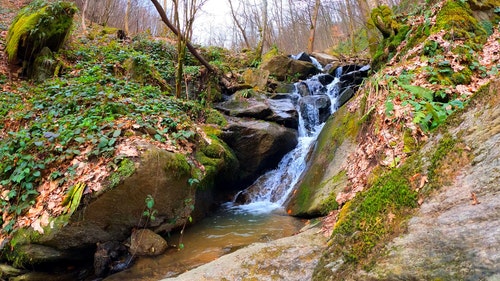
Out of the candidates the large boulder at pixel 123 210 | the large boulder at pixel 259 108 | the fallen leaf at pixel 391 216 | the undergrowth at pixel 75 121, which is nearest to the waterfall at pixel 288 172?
the large boulder at pixel 259 108

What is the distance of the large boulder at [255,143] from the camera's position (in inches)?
331

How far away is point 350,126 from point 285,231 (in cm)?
248

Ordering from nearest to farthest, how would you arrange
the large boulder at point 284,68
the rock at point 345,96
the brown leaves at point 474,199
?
the brown leaves at point 474,199, the rock at point 345,96, the large boulder at point 284,68

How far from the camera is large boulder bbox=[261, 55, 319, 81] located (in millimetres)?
13828

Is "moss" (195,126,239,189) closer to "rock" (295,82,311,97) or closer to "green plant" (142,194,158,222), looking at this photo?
"green plant" (142,194,158,222)

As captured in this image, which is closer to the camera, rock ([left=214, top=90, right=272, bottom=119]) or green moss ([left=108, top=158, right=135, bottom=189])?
green moss ([left=108, top=158, right=135, bottom=189])

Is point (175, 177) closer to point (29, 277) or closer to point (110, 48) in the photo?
point (29, 277)

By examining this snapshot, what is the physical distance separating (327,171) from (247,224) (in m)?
1.98

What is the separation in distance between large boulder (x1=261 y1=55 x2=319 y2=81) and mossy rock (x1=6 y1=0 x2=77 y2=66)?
8253 millimetres

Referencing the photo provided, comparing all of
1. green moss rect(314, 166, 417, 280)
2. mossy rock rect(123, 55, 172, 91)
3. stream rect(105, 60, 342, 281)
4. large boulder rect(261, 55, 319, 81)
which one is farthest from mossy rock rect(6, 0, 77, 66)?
green moss rect(314, 166, 417, 280)

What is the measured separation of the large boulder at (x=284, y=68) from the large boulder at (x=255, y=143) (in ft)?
18.5

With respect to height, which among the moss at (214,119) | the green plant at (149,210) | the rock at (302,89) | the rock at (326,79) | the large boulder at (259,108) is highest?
the rock at (326,79)

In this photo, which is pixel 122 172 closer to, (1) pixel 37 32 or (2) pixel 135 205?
(2) pixel 135 205

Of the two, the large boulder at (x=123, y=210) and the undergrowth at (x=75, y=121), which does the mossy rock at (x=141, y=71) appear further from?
the large boulder at (x=123, y=210)
